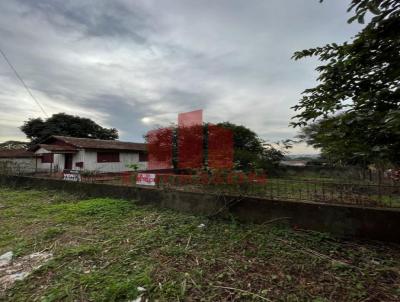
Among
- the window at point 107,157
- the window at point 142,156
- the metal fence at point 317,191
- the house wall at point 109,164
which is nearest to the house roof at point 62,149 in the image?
the house wall at point 109,164

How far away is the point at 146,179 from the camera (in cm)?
628

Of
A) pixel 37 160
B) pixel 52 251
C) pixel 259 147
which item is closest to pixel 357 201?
pixel 52 251

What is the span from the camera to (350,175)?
239 inches

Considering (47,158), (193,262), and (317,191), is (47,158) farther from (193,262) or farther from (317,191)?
(317,191)

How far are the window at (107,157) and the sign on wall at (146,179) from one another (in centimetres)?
1069

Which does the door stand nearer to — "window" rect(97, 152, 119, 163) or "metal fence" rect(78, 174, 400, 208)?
"window" rect(97, 152, 119, 163)

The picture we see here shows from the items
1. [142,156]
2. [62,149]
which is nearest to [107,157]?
[62,149]

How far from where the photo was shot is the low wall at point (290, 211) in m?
3.47

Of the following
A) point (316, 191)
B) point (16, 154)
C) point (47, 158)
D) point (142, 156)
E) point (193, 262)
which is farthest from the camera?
point (142, 156)

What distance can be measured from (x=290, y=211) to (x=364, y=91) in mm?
2510

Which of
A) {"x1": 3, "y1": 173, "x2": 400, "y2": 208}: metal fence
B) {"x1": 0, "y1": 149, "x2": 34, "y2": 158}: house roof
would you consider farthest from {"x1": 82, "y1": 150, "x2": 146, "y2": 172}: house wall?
{"x1": 3, "y1": 173, "x2": 400, "y2": 208}: metal fence

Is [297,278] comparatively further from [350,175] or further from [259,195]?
[350,175]

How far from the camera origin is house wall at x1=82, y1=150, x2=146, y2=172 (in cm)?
1510

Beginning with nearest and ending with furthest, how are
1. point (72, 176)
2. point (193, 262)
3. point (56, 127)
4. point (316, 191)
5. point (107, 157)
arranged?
point (193, 262)
point (316, 191)
point (72, 176)
point (107, 157)
point (56, 127)
